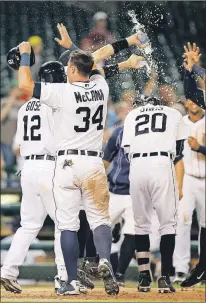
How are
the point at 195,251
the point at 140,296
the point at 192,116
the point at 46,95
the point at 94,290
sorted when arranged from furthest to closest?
the point at 195,251 → the point at 192,116 → the point at 94,290 → the point at 140,296 → the point at 46,95

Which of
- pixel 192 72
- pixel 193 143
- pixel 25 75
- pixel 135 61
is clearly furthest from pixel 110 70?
pixel 193 143

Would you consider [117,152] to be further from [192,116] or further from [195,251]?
[195,251]

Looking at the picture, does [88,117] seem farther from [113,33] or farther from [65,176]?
[113,33]

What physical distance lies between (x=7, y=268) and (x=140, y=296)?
3.35 ft

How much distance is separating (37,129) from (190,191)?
7.43 feet

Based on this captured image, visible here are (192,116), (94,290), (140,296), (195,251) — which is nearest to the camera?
(140,296)

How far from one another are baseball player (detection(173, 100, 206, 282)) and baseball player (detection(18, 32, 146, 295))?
238cm

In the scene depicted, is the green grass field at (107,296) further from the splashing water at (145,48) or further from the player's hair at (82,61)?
the splashing water at (145,48)

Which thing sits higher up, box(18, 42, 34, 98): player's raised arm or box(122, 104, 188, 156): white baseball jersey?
box(18, 42, 34, 98): player's raised arm

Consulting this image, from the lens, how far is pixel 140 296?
333 inches

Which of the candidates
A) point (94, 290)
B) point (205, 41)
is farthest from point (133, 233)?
point (205, 41)

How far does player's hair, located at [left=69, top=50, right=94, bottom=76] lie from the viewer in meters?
7.87

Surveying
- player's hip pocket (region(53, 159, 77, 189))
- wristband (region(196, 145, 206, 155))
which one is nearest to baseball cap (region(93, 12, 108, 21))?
wristband (region(196, 145, 206, 155))

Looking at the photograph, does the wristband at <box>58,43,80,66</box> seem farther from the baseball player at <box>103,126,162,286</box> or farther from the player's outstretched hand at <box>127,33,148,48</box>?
the baseball player at <box>103,126,162,286</box>
